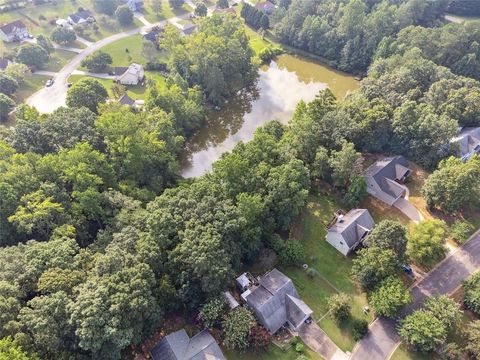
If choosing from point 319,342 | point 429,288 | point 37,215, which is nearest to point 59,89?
point 37,215

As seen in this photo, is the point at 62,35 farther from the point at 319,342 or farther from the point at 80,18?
the point at 319,342

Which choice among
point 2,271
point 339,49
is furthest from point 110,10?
point 2,271

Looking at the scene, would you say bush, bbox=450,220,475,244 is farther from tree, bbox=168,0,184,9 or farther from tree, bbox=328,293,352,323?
tree, bbox=168,0,184,9

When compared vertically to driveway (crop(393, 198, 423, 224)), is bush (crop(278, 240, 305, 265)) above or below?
below

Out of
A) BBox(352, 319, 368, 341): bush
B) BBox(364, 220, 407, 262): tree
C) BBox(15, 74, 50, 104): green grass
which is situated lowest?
BBox(15, 74, 50, 104): green grass

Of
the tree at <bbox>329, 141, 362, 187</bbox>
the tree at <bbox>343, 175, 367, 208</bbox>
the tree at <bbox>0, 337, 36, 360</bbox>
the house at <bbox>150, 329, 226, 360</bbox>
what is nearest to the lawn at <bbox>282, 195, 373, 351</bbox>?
the tree at <bbox>343, 175, 367, 208</bbox>

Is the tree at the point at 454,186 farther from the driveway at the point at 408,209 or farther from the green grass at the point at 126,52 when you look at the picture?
the green grass at the point at 126,52

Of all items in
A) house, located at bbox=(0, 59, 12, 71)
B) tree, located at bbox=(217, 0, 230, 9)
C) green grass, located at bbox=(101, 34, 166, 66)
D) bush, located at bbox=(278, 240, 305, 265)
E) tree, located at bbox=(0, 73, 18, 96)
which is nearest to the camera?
bush, located at bbox=(278, 240, 305, 265)

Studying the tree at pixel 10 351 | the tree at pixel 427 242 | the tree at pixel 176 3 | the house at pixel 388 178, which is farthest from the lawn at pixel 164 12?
the tree at pixel 10 351
